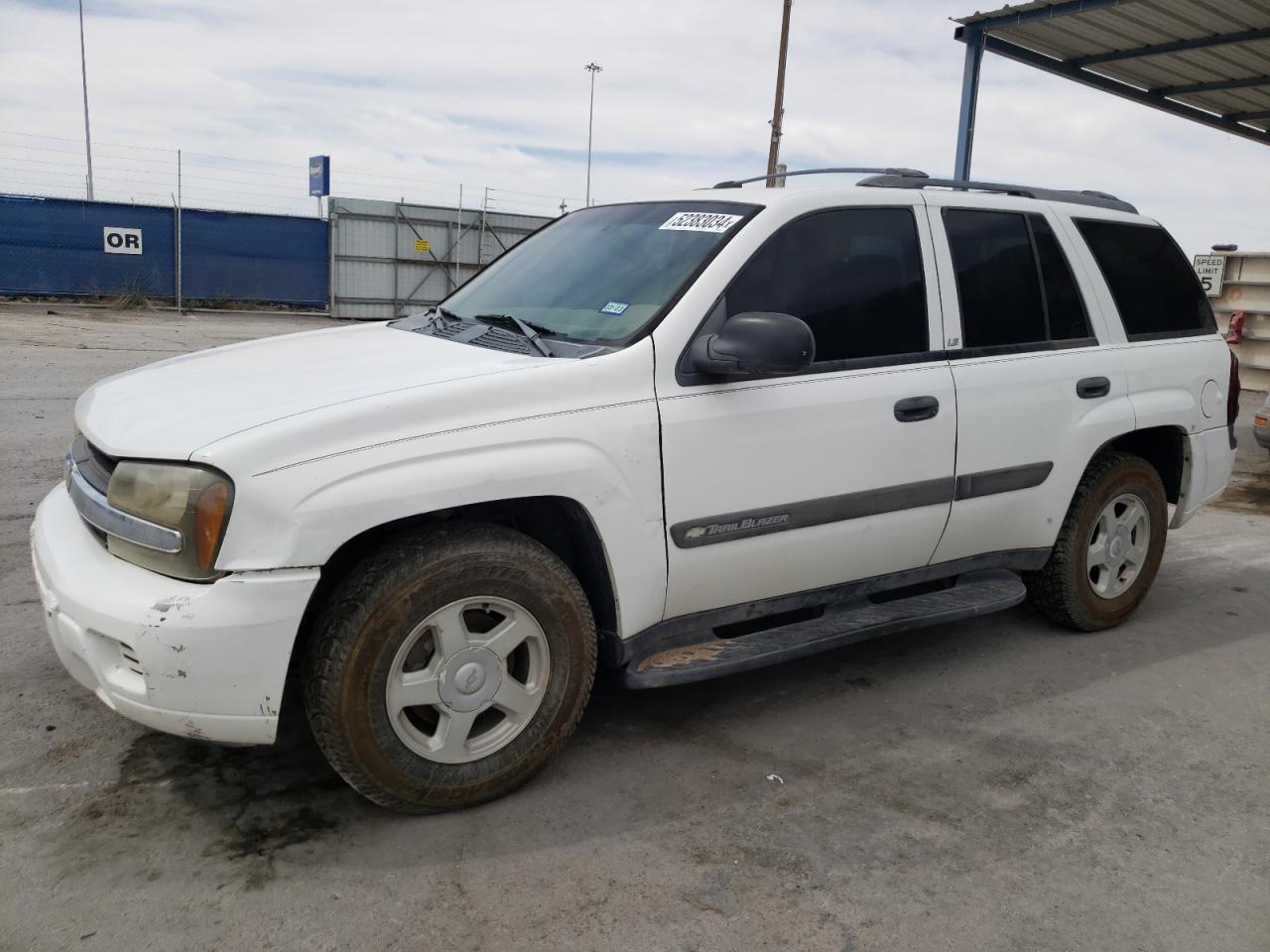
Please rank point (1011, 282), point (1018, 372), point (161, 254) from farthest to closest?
point (161, 254)
point (1011, 282)
point (1018, 372)

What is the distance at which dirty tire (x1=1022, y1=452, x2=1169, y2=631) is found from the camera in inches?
176

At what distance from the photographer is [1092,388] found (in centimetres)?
430

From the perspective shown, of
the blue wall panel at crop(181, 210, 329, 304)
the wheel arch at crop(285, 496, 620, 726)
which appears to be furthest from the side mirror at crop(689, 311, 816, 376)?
the blue wall panel at crop(181, 210, 329, 304)

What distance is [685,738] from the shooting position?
3547mm

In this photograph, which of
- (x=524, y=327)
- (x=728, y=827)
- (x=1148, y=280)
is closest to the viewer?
(x=728, y=827)

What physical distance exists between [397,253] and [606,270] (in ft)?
74.5

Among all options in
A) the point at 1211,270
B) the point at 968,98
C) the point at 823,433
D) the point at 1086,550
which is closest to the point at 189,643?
the point at 823,433

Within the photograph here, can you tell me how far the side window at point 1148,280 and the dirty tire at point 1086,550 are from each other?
1.92 ft

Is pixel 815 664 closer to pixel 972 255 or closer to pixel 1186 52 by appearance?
pixel 972 255

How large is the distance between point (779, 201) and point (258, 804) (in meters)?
2.45

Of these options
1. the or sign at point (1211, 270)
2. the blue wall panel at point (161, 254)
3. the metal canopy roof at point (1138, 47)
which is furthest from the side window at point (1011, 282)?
the blue wall panel at point (161, 254)

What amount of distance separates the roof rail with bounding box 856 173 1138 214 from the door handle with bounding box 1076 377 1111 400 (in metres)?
0.78

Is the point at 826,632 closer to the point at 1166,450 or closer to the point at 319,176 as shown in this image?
the point at 1166,450

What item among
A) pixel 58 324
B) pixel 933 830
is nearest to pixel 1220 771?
pixel 933 830
